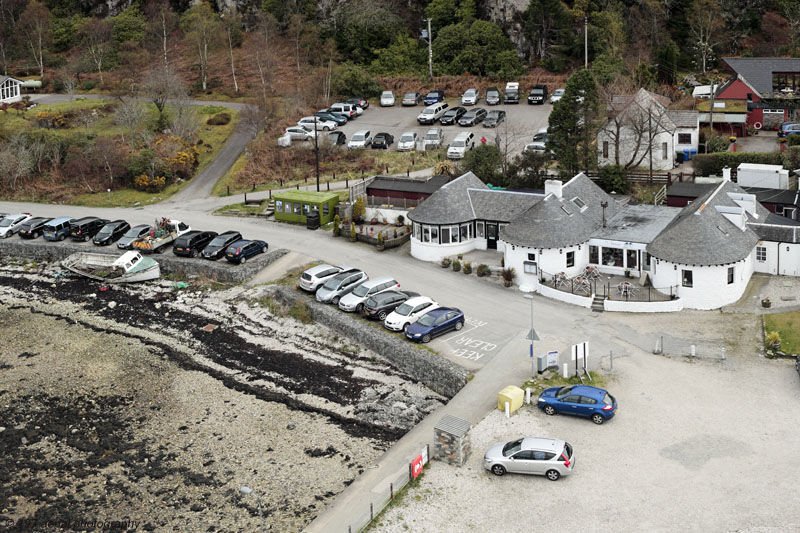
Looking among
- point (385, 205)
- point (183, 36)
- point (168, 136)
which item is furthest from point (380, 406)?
point (183, 36)

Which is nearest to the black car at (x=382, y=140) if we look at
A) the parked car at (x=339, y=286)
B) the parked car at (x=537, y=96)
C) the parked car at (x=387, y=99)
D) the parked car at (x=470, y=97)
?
the parked car at (x=470, y=97)

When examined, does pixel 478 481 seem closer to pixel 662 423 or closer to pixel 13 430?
pixel 662 423

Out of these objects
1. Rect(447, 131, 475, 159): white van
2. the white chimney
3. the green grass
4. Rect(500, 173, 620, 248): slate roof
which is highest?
Rect(447, 131, 475, 159): white van

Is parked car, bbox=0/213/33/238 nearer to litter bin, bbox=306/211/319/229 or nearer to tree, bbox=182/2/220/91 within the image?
litter bin, bbox=306/211/319/229

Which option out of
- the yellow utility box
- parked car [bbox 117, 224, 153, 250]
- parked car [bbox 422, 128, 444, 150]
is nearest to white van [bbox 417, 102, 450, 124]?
parked car [bbox 422, 128, 444, 150]

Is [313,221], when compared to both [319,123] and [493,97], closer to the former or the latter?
[319,123]

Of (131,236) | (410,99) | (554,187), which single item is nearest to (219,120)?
(410,99)
